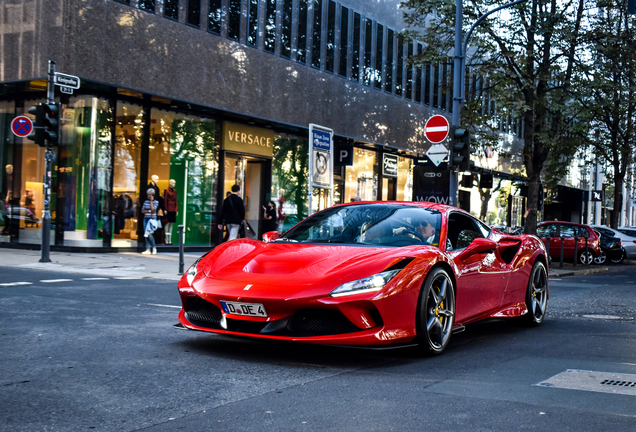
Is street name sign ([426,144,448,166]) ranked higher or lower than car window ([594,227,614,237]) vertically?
higher

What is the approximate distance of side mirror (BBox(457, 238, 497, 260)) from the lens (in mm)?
6675

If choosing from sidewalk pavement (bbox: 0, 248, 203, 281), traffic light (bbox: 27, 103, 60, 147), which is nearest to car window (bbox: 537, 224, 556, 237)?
sidewalk pavement (bbox: 0, 248, 203, 281)

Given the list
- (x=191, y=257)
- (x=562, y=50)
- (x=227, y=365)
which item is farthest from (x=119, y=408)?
(x=562, y=50)

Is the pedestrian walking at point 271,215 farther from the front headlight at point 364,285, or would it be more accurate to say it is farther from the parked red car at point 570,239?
the front headlight at point 364,285

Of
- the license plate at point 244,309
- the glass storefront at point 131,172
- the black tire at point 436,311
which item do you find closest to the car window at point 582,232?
the glass storefront at point 131,172

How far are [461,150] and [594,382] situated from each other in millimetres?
10545

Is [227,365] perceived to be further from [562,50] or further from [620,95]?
[620,95]

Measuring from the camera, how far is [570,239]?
83.8 feet

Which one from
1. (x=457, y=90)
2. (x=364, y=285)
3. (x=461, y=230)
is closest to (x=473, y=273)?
(x=461, y=230)

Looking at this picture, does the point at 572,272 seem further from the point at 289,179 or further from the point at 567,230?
the point at 289,179

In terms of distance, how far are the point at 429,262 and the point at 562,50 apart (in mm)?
17983

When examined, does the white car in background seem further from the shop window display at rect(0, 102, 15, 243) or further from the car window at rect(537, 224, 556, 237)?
the shop window display at rect(0, 102, 15, 243)

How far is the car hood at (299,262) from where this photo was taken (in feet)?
17.7

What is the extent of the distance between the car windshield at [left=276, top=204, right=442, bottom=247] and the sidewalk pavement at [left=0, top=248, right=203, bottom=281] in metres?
6.63
